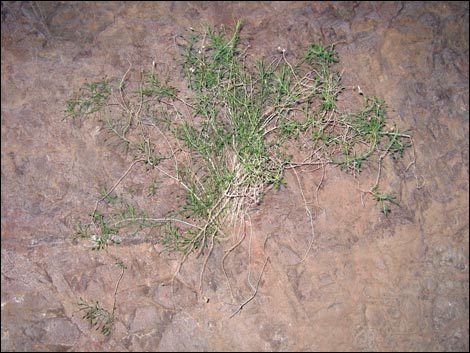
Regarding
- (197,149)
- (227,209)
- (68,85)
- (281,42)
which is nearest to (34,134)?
(68,85)

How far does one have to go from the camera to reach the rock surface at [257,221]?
2846 millimetres

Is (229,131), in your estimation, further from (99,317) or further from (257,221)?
(99,317)

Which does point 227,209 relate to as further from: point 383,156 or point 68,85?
point 68,85

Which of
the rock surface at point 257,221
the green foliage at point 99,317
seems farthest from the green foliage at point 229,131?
the green foliage at point 99,317

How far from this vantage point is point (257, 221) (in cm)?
302

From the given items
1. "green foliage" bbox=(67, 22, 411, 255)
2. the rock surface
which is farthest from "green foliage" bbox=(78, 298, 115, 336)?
"green foliage" bbox=(67, 22, 411, 255)

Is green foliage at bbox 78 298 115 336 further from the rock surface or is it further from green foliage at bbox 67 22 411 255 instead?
green foliage at bbox 67 22 411 255

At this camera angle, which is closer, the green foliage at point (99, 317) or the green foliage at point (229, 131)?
the green foliage at point (99, 317)

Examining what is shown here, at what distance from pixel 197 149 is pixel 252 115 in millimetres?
376

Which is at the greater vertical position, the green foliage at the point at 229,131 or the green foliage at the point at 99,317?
the green foliage at the point at 229,131

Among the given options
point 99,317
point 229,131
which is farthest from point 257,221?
point 99,317

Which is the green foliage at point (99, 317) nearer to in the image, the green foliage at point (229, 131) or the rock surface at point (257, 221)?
the rock surface at point (257, 221)

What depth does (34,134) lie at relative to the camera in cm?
309

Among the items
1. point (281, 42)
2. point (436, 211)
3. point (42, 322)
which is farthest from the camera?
point (281, 42)
